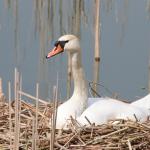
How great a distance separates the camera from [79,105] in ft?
10.3

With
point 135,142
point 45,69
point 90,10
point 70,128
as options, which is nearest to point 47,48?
point 45,69

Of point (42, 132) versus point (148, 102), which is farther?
point (148, 102)

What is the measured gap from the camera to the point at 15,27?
3803 mm

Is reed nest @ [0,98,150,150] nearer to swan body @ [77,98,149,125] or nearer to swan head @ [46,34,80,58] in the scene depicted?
swan body @ [77,98,149,125]

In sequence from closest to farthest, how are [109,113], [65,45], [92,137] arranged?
1. [92,137]
2. [109,113]
3. [65,45]

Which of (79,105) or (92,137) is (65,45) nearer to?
(79,105)

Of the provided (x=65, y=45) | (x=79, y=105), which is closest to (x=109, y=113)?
(x=79, y=105)

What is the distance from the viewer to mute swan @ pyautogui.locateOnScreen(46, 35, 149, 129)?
117 inches

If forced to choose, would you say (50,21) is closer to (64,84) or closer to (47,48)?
(47,48)

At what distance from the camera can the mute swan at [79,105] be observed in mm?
2980

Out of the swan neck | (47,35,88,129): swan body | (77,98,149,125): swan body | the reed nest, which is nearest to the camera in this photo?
the reed nest

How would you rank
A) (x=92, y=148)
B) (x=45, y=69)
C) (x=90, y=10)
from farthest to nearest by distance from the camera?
(x=90, y=10)
(x=45, y=69)
(x=92, y=148)

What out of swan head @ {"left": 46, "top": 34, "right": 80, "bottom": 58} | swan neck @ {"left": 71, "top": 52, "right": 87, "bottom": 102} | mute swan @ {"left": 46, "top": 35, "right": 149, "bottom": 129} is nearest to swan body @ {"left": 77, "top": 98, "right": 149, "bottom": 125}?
mute swan @ {"left": 46, "top": 35, "right": 149, "bottom": 129}

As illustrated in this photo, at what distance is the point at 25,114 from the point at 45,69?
0.54 meters
